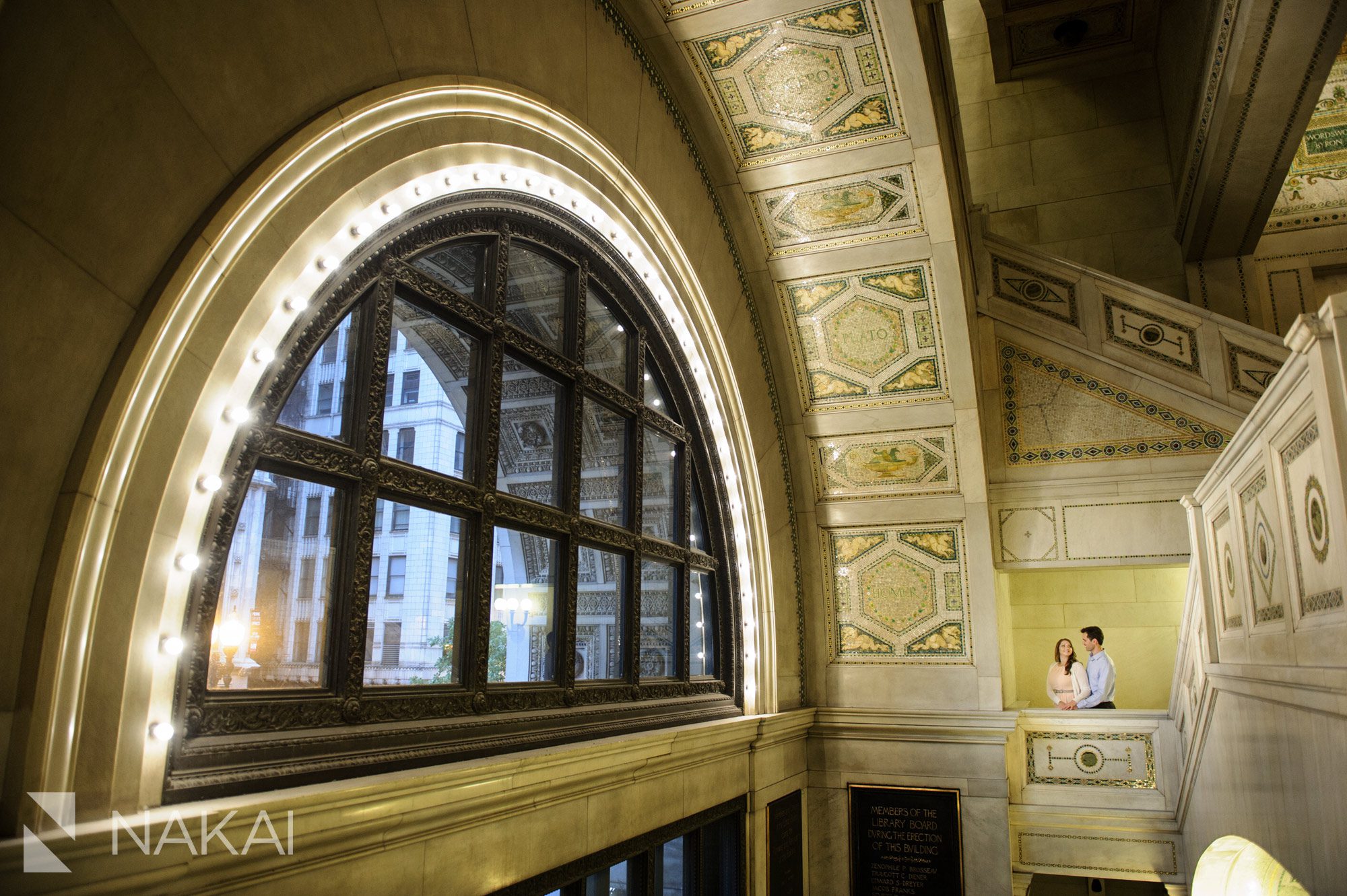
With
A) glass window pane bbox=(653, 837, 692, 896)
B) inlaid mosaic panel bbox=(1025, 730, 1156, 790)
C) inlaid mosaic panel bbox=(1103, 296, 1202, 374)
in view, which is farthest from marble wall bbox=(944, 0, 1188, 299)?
glass window pane bbox=(653, 837, 692, 896)

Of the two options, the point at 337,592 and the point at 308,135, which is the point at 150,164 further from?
the point at 337,592

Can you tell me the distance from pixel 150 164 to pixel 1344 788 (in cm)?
371

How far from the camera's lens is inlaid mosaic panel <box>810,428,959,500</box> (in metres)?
7.09

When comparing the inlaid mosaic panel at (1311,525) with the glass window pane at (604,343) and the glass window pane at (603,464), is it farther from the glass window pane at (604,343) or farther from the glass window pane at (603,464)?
the glass window pane at (604,343)

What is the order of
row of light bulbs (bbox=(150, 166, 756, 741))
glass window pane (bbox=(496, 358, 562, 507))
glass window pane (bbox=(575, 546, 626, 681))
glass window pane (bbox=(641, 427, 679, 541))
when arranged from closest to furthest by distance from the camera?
row of light bulbs (bbox=(150, 166, 756, 741)), glass window pane (bbox=(496, 358, 562, 507)), glass window pane (bbox=(575, 546, 626, 681)), glass window pane (bbox=(641, 427, 679, 541))

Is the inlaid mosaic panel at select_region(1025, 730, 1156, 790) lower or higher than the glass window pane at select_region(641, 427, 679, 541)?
lower

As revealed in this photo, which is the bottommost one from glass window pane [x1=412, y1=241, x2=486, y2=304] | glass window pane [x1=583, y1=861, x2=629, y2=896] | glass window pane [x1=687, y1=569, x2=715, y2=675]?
glass window pane [x1=583, y1=861, x2=629, y2=896]

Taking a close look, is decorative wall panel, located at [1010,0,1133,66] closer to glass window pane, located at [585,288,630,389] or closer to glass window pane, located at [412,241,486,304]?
→ glass window pane, located at [585,288,630,389]

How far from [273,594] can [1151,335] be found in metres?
6.79

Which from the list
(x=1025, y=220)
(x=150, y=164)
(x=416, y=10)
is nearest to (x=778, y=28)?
(x=416, y=10)

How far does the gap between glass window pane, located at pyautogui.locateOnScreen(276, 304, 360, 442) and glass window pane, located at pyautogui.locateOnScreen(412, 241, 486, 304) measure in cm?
52

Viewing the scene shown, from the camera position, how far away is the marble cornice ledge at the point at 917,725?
22.0 ft

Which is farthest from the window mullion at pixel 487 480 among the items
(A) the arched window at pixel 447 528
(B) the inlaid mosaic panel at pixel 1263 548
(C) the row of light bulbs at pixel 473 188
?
(B) the inlaid mosaic panel at pixel 1263 548

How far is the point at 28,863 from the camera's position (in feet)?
6.24
